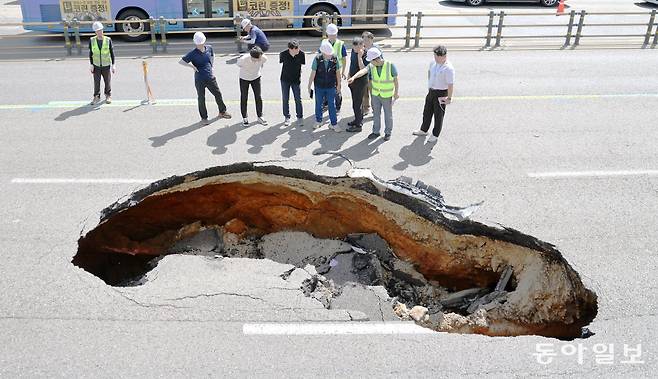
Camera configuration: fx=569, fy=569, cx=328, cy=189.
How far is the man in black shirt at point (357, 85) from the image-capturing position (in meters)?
9.73

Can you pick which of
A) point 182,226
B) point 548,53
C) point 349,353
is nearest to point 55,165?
point 182,226

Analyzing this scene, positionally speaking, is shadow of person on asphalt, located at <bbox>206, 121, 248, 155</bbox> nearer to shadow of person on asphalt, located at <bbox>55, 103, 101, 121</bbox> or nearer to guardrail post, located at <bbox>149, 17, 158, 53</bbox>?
shadow of person on asphalt, located at <bbox>55, 103, 101, 121</bbox>

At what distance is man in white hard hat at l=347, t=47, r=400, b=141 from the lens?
29.3 ft

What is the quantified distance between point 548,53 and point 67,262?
1416 centimetres

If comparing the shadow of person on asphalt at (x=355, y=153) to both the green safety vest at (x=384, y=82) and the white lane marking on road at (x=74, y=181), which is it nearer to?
the green safety vest at (x=384, y=82)

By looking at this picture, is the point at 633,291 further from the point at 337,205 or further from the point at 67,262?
the point at 67,262

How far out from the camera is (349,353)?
195 inches

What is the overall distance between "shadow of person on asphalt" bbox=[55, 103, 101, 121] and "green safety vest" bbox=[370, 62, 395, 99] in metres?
5.66

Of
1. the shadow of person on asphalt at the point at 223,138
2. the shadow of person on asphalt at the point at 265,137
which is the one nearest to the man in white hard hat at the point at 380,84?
the shadow of person on asphalt at the point at 265,137

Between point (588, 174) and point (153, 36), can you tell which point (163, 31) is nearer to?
point (153, 36)

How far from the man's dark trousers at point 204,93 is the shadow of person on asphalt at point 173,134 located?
223 millimetres

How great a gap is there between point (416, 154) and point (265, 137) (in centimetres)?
253

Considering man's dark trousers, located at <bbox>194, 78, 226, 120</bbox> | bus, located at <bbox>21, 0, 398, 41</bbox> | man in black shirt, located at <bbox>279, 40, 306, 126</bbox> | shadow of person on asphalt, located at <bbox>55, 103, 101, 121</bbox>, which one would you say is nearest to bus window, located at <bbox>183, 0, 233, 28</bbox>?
bus, located at <bbox>21, 0, 398, 41</bbox>

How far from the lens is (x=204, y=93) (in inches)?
404
